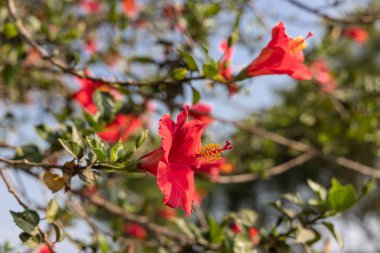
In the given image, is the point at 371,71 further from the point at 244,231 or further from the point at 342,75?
the point at 244,231

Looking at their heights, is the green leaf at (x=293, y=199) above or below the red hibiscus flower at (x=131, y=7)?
below

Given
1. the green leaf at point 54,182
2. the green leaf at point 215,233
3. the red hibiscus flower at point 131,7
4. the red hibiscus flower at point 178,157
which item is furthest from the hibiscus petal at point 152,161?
the red hibiscus flower at point 131,7

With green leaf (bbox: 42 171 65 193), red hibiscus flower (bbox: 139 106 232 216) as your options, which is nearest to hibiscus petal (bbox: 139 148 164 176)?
red hibiscus flower (bbox: 139 106 232 216)

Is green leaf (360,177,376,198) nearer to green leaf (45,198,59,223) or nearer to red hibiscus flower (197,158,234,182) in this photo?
red hibiscus flower (197,158,234,182)

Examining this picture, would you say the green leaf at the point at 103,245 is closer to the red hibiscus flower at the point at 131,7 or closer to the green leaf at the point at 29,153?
the green leaf at the point at 29,153

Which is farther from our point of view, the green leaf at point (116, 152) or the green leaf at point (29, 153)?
the green leaf at point (29, 153)

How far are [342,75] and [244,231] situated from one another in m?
1.42

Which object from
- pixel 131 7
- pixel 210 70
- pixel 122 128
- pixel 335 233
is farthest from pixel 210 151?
pixel 131 7

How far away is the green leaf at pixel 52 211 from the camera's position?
44.2 inches

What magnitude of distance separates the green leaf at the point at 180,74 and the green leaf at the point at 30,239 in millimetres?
543

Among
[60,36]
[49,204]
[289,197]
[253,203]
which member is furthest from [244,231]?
[253,203]

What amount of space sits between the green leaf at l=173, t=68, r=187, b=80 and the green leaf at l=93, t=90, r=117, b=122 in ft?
0.75

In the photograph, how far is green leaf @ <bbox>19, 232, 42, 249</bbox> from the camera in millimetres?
988

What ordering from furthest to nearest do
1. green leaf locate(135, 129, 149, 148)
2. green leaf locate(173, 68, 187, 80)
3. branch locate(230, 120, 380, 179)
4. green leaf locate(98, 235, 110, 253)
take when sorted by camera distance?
branch locate(230, 120, 380, 179), green leaf locate(98, 235, 110, 253), green leaf locate(173, 68, 187, 80), green leaf locate(135, 129, 149, 148)
